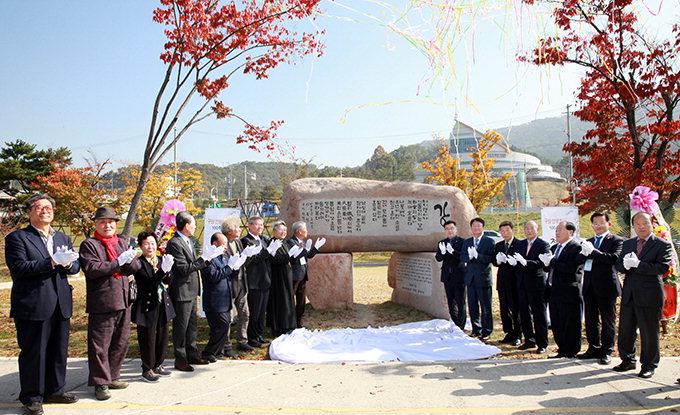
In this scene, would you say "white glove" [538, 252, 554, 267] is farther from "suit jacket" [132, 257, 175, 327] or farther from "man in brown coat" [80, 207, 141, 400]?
"man in brown coat" [80, 207, 141, 400]

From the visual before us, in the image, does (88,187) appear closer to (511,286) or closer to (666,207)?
(511,286)

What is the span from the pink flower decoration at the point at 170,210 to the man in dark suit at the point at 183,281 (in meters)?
1.84

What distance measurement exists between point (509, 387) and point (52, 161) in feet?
65.8

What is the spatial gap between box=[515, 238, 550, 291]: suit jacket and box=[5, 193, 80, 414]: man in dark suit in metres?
4.81

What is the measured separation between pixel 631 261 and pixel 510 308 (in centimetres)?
206

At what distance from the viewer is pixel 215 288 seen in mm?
4898

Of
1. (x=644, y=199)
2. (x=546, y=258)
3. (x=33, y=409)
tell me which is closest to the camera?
(x=33, y=409)

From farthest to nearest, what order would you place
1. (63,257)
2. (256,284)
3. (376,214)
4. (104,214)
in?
(376,214) < (256,284) < (104,214) < (63,257)

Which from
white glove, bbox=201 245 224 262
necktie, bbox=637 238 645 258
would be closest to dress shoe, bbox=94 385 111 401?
white glove, bbox=201 245 224 262

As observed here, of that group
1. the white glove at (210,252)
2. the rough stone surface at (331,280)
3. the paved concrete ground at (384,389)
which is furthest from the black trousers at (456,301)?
the white glove at (210,252)

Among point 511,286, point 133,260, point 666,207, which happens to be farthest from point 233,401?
point 666,207

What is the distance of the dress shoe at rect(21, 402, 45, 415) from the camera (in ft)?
11.3

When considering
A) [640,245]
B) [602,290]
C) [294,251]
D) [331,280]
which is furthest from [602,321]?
[331,280]

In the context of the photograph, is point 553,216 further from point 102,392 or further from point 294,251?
point 102,392
